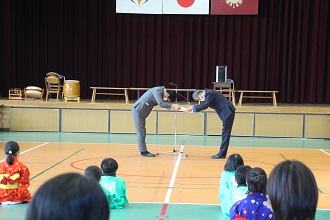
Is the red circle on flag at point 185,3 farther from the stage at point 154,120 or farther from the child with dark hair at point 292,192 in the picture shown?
the child with dark hair at point 292,192

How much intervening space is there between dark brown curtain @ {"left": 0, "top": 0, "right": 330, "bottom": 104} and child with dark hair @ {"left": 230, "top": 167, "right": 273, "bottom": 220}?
1404cm

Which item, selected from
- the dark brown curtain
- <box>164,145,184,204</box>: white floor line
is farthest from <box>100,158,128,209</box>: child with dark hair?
the dark brown curtain

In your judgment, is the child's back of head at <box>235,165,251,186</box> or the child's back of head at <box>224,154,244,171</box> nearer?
the child's back of head at <box>235,165,251,186</box>

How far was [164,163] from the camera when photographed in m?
9.12

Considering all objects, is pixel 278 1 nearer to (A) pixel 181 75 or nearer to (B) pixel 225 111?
(A) pixel 181 75

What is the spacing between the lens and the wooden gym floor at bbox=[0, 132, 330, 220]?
5742 mm

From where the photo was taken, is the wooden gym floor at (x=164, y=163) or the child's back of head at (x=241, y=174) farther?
Result: the wooden gym floor at (x=164, y=163)

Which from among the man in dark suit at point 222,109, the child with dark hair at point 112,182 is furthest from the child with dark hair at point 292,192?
the man in dark suit at point 222,109

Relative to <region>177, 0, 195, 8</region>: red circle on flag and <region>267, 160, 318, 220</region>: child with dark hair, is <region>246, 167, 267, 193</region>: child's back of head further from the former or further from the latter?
<region>177, 0, 195, 8</region>: red circle on flag

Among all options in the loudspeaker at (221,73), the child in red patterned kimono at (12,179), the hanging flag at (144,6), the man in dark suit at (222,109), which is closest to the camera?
the child in red patterned kimono at (12,179)

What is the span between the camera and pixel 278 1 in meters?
17.0

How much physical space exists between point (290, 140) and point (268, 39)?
16.3 ft

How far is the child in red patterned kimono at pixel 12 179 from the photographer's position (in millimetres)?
5727

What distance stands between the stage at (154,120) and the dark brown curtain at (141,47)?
3255 millimetres
